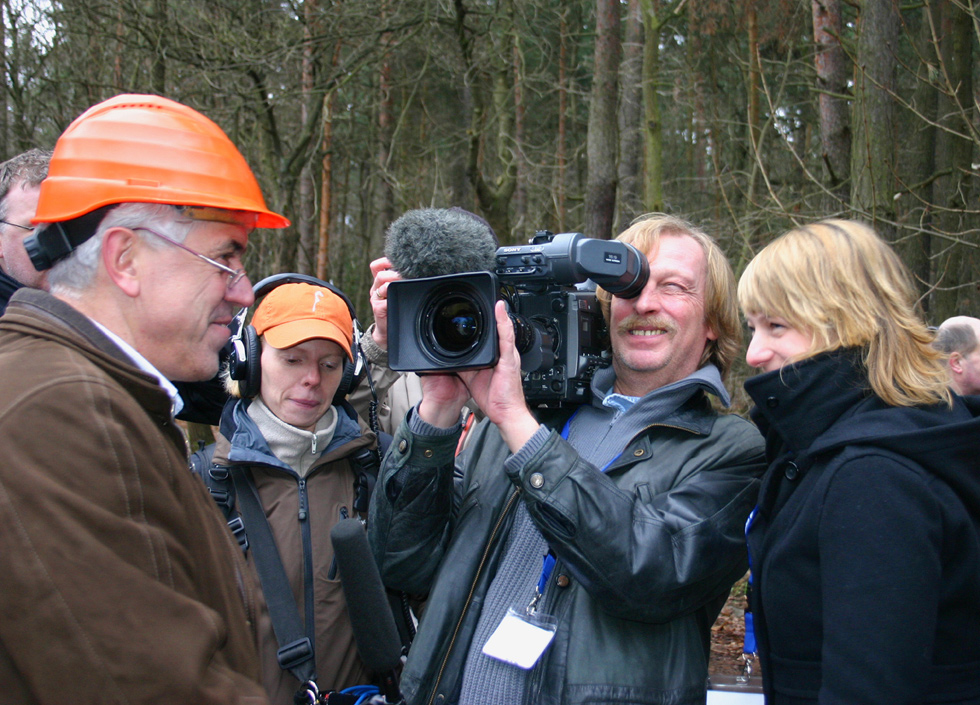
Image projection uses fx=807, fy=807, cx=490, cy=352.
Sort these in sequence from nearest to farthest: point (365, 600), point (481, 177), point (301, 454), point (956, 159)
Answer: point (365, 600) < point (301, 454) < point (481, 177) < point (956, 159)

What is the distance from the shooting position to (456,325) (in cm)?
199

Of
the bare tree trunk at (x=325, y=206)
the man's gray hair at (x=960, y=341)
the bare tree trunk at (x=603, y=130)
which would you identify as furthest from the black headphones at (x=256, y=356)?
the bare tree trunk at (x=325, y=206)

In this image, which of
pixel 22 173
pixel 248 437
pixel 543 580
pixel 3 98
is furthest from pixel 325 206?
pixel 543 580

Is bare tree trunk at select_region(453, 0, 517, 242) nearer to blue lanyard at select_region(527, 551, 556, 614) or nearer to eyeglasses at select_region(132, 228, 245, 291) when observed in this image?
blue lanyard at select_region(527, 551, 556, 614)

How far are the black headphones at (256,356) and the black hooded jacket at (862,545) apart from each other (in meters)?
1.33

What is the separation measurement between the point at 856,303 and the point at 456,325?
0.90 meters

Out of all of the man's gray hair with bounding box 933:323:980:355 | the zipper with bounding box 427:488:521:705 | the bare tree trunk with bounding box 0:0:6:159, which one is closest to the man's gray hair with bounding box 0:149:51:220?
the zipper with bounding box 427:488:521:705

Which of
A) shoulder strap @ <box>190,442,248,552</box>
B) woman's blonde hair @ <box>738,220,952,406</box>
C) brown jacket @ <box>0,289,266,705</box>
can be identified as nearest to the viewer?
brown jacket @ <box>0,289,266,705</box>

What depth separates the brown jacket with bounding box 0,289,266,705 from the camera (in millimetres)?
1045

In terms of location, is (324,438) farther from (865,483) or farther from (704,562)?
(865,483)

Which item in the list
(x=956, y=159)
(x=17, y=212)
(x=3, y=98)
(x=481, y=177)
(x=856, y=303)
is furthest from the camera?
(x=956, y=159)

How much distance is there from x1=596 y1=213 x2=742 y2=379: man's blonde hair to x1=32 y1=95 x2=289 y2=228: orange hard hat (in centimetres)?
120

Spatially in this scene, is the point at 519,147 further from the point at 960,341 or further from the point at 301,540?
the point at 301,540

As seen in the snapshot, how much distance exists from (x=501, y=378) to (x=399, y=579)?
0.66 metres
